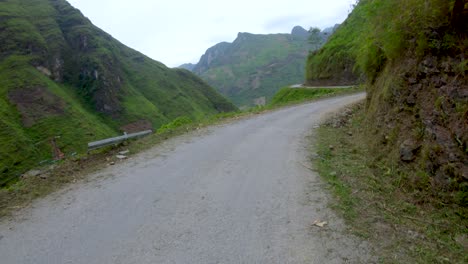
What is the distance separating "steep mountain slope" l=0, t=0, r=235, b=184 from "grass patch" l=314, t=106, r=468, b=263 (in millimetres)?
64334

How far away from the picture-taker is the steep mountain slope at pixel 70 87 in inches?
2874

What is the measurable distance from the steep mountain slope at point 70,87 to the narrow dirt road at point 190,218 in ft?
202

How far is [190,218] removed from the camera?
478 centimetres

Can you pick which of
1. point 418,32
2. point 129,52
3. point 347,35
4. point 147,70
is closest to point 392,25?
point 418,32

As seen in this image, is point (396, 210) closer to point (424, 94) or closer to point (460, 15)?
point (424, 94)

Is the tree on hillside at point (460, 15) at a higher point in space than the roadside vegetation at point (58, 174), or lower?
higher

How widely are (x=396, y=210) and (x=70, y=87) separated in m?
119

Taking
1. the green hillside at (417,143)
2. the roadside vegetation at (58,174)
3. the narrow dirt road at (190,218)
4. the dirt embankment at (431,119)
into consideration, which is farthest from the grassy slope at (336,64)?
the narrow dirt road at (190,218)

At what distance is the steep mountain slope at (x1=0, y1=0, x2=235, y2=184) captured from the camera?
73000 mm

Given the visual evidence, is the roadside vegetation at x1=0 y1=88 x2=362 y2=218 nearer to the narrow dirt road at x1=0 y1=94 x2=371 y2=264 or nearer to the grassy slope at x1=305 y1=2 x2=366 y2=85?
the narrow dirt road at x1=0 y1=94 x2=371 y2=264

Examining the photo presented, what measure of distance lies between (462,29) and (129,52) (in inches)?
6214

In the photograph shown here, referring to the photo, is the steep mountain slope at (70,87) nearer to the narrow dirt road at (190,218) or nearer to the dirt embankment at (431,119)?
the narrow dirt road at (190,218)

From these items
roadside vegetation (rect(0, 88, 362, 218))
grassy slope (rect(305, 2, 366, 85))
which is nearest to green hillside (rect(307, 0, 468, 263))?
roadside vegetation (rect(0, 88, 362, 218))

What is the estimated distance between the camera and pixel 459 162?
13.4ft
